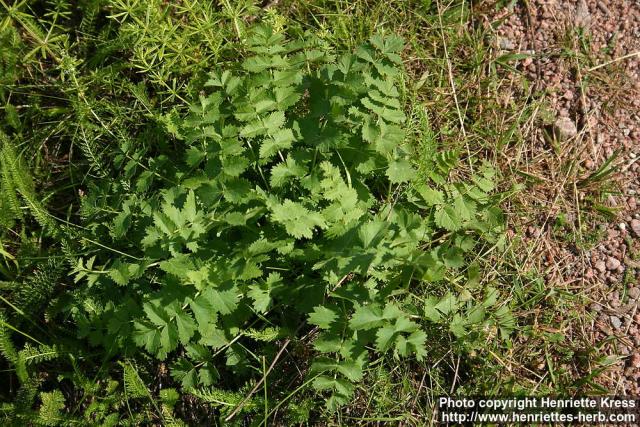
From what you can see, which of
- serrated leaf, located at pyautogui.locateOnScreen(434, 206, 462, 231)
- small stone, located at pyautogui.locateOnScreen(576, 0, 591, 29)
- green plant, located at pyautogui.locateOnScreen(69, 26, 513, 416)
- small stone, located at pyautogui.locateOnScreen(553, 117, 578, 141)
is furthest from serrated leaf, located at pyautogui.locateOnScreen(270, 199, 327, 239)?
small stone, located at pyautogui.locateOnScreen(576, 0, 591, 29)

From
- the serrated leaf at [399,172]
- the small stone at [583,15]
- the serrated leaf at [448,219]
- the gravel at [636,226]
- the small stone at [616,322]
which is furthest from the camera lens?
the small stone at [583,15]

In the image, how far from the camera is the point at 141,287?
2.68 m

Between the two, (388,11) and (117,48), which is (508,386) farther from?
(117,48)

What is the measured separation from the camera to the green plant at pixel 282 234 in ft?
7.88

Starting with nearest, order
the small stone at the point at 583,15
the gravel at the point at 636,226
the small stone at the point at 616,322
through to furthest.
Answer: the small stone at the point at 616,322 → the gravel at the point at 636,226 → the small stone at the point at 583,15

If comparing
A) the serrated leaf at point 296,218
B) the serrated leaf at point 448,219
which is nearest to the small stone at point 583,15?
the serrated leaf at point 448,219

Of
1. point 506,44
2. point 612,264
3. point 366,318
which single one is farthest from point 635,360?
point 506,44

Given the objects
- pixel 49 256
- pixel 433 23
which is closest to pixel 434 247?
pixel 433 23

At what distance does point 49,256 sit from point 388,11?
2174 mm

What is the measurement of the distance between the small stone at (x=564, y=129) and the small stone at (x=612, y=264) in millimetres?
679

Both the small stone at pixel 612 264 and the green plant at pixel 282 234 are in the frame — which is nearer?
the green plant at pixel 282 234

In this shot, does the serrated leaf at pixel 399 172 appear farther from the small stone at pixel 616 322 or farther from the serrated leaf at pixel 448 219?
the small stone at pixel 616 322

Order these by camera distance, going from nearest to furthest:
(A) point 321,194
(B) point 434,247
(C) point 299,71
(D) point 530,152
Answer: (A) point 321,194 < (C) point 299,71 < (B) point 434,247 < (D) point 530,152

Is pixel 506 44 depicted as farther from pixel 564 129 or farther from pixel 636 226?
pixel 636 226
